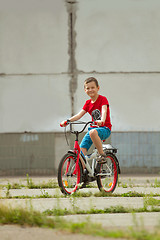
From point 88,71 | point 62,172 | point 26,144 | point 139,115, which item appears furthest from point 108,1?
point 62,172

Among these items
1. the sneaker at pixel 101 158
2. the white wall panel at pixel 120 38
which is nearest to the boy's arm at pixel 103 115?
the sneaker at pixel 101 158

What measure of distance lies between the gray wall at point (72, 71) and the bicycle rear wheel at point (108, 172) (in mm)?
5388

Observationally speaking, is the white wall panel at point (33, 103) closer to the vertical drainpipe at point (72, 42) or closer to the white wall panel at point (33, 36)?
the vertical drainpipe at point (72, 42)

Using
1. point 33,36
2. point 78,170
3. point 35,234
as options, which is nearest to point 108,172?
point 78,170

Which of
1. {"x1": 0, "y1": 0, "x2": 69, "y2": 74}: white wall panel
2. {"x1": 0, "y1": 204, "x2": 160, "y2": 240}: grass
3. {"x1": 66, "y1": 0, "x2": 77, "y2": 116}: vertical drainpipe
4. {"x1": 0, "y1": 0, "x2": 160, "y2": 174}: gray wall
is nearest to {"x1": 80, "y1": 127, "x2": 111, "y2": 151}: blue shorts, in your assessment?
{"x1": 0, "y1": 204, "x2": 160, "y2": 240}: grass

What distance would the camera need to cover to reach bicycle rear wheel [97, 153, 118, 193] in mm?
7113

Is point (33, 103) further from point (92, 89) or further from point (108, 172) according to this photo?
point (92, 89)

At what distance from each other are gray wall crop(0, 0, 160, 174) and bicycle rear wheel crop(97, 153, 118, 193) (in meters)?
5.39

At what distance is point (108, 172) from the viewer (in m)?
7.31

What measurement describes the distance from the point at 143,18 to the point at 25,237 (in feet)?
33.4

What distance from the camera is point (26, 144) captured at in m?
12.9

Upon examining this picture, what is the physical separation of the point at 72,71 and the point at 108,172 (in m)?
6.22

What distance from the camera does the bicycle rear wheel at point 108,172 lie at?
711 cm

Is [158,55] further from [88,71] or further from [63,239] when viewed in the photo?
[63,239]
